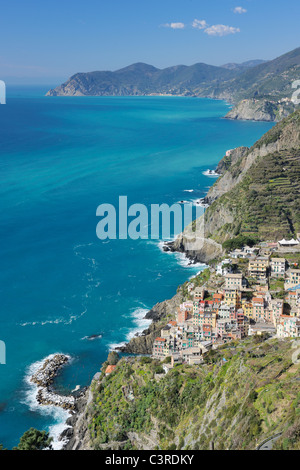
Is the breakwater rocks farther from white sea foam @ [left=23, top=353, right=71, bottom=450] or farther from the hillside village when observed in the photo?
the hillside village

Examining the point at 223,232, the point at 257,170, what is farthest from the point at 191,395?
the point at 257,170

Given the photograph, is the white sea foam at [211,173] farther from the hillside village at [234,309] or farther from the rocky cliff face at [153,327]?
the rocky cliff face at [153,327]

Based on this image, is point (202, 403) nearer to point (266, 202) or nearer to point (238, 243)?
point (238, 243)

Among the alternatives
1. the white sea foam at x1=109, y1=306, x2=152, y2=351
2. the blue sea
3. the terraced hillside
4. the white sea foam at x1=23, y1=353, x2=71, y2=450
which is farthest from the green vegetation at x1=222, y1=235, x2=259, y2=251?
the white sea foam at x1=23, y1=353, x2=71, y2=450

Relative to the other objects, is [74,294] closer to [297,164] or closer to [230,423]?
[230,423]

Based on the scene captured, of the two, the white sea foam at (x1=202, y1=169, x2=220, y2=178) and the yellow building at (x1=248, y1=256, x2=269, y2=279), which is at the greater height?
the white sea foam at (x1=202, y1=169, x2=220, y2=178)

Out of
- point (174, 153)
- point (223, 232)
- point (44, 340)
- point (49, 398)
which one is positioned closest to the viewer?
point (49, 398)

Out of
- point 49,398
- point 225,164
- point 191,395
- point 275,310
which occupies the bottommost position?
point 49,398

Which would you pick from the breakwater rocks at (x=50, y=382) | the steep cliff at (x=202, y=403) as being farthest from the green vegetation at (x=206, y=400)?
the breakwater rocks at (x=50, y=382)
